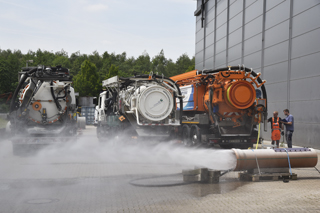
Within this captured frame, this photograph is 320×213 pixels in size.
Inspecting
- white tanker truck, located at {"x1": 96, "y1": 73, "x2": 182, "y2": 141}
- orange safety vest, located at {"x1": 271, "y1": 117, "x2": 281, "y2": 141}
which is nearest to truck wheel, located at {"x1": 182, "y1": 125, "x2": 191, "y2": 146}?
white tanker truck, located at {"x1": 96, "y1": 73, "x2": 182, "y2": 141}

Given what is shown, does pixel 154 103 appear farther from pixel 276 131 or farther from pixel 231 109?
pixel 276 131

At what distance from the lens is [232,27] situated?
84.1 feet

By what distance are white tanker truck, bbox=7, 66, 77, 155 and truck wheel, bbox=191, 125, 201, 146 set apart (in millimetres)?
4737

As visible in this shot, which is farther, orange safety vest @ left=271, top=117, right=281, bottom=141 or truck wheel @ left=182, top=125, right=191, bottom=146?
truck wheel @ left=182, top=125, right=191, bottom=146

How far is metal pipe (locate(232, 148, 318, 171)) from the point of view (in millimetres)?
8672

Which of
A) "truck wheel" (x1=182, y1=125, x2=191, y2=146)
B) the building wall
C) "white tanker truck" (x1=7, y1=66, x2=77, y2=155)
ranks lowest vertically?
"truck wheel" (x1=182, y1=125, x2=191, y2=146)

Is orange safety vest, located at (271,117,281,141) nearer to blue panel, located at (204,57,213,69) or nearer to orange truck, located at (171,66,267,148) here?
orange truck, located at (171,66,267,148)

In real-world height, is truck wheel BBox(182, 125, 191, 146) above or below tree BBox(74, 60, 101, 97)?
below

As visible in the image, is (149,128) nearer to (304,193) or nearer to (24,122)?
(24,122)

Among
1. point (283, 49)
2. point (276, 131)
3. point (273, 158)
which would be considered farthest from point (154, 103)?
point (283, 49)

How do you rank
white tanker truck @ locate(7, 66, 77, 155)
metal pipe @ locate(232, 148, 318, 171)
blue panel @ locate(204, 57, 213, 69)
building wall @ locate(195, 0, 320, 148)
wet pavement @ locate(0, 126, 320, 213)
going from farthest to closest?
1. blue panel @ locate(204, 57, 213, 69)
2. building wall @ locate(195, 0, 320, 148)
3. white tanker truck @ locate(7, 66, 77, 155)
4. metal pipe @ locate(232, 148, 318, 171)
5. wet pavement @ locate(0, 126, 320, 213)

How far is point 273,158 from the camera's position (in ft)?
29.2

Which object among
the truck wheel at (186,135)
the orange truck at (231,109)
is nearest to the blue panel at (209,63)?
the truck wheel at (186,135)

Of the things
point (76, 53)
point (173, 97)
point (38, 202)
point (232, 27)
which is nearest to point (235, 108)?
point (173, 97)
